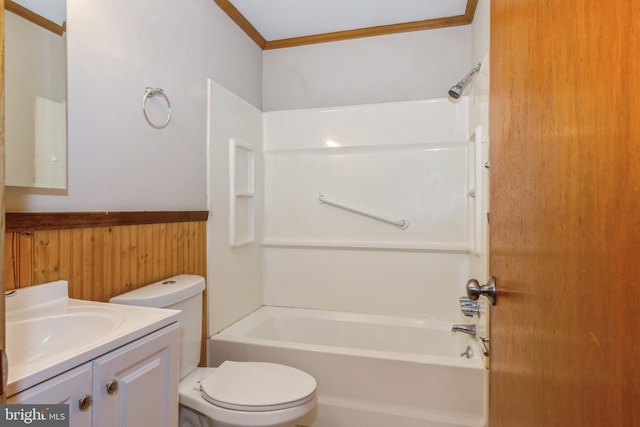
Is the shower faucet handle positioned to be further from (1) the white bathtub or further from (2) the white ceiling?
(2) the white ceiling

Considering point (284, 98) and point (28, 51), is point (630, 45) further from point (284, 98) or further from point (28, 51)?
point (284, 98)

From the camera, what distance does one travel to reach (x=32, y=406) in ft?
2.08

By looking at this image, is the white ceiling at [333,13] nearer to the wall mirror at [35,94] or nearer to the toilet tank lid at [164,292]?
the wall mirror at [35,94]

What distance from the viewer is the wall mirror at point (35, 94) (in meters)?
0.99

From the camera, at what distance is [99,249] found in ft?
4.10

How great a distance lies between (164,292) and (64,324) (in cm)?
38

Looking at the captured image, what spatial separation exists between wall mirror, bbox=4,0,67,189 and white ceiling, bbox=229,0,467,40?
1332 millimetres

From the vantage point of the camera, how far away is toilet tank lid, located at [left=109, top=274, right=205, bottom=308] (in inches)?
49.5

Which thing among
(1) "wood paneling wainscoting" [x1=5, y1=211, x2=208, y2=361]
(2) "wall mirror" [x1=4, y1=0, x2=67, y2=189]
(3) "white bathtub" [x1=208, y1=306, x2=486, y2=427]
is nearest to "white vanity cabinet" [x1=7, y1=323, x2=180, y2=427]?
(1) "wood paneling wainscoting" [x1=5, y1=211, x2=208, y2=361]

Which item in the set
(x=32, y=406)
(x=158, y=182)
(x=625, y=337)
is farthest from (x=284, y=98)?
(x=625, y=337)

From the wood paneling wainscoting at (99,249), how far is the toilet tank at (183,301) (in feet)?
0.26

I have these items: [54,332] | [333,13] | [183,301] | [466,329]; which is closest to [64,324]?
[54,332]

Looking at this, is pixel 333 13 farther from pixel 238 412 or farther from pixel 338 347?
pixel 238 412

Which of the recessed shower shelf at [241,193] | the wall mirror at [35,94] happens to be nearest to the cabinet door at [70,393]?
the wall mirror at [35,94]
